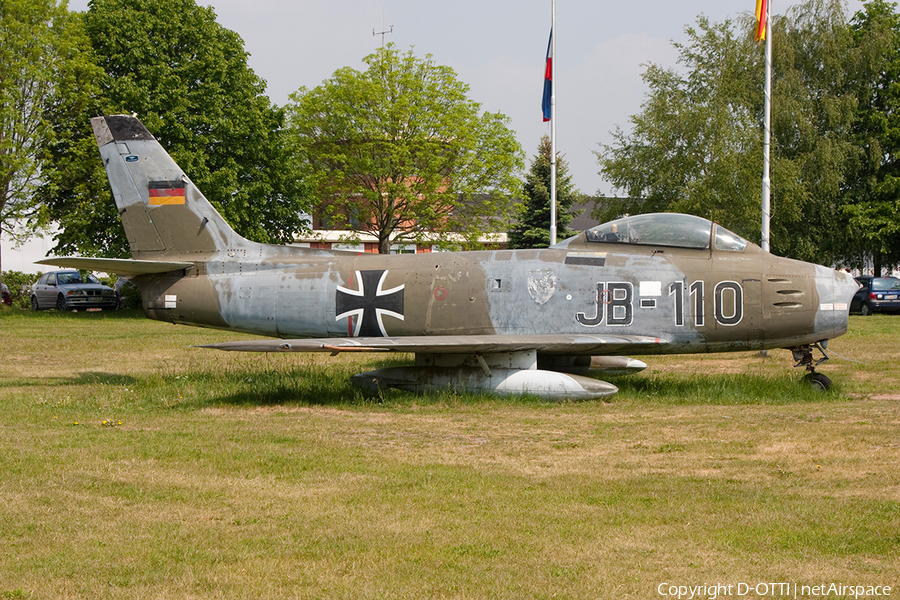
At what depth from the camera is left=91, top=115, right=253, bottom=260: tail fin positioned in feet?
49.2

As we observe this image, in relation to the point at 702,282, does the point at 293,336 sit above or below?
below

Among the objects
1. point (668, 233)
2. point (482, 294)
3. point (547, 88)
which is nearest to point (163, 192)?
point (482, 294)

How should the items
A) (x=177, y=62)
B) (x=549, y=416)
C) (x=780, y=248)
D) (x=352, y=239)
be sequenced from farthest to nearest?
(x=352, y=239) < (x=780, y=248) < (x=177, y=62) < (x=549, y=416)

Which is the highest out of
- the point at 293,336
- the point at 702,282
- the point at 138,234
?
the point at 138,234

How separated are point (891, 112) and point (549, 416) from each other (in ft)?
138

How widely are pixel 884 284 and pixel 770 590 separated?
121 ft

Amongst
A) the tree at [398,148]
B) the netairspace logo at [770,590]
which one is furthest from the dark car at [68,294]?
the netairspace logo at [770,590]

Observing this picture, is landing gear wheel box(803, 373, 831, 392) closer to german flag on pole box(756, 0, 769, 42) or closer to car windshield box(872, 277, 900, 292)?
german flag on pole box(756, 0, 769, 42)

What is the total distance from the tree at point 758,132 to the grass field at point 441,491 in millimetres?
27856

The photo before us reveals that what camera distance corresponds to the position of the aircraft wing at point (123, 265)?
13133 mm

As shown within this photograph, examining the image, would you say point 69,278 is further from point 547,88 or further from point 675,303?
point 675,303

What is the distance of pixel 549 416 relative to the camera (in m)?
11.4

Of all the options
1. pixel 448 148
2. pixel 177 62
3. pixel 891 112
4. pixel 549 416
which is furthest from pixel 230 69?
pixel 891 112

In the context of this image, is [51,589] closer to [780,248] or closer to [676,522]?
[676,522]
